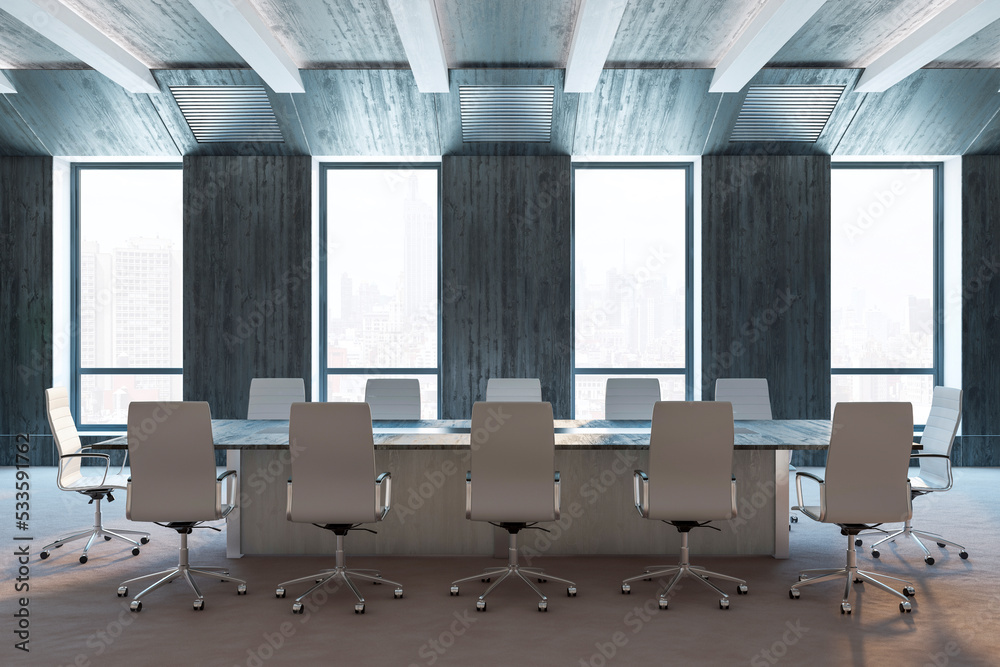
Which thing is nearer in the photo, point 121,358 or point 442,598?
point 442,598

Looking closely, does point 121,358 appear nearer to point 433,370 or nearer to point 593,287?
point 433,370

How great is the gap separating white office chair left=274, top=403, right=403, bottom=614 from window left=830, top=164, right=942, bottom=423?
6491 mm

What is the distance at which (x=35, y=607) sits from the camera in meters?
3.75

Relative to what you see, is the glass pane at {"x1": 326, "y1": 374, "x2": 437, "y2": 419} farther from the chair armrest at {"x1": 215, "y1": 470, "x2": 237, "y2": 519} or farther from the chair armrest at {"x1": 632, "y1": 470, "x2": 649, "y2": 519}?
the chair armrest at {"x1": 632, "y1": 470, "x2": 649, "y2": 519}

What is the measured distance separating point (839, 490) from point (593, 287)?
473cm

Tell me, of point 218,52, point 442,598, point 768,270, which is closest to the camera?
point 442,598

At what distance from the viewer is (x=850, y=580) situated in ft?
12.5

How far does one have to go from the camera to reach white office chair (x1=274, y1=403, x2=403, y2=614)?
12.0 feet

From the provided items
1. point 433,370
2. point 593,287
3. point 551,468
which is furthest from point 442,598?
point 593,287

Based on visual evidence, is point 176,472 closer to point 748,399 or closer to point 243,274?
point 748,399

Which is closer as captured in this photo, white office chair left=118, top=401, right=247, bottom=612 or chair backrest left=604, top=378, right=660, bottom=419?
white office chair left=118, top=401, right=247, bottom=612

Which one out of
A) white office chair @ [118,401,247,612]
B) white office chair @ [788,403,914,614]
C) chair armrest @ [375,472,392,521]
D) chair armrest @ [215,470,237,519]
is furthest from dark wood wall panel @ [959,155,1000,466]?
white office chair @ [118,401,247,612]

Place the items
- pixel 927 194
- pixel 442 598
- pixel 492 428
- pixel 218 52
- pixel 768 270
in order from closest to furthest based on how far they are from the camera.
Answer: pixel 492 428 < pixel 442 598 < pixel 218 52 < pixel 768 270 < pixel 927 194

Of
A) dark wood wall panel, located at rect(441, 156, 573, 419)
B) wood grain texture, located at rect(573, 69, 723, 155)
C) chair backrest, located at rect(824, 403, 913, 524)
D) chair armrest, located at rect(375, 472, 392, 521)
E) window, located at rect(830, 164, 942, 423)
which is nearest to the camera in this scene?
chair backrest, located at rect(824, 403, 913, 524)
